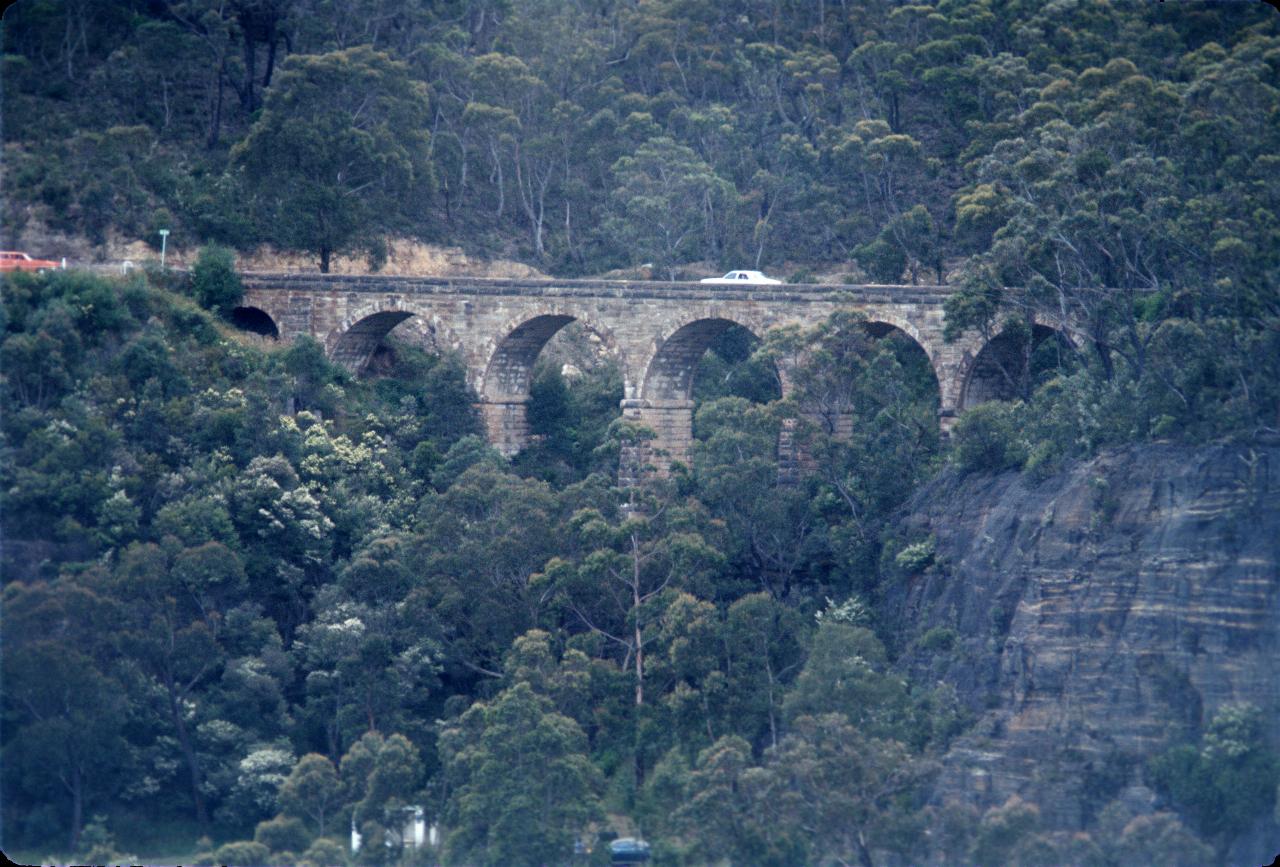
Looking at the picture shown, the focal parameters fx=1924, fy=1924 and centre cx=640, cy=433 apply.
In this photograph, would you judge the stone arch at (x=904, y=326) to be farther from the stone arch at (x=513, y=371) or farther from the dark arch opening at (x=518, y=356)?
the dark arch opening at (x=518, y=356)

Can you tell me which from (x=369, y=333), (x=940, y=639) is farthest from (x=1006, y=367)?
(x=369, y=333)

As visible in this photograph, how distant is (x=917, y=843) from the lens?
116 ft

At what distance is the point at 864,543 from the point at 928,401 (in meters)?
8.33

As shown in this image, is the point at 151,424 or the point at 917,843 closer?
the point at 917,843

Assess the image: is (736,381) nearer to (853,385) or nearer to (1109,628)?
(853,385)

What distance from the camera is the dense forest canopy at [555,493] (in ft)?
122

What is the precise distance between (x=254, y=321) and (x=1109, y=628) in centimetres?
2786

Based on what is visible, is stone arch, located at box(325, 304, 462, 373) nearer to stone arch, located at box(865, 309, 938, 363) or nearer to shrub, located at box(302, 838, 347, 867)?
stone arch, located at box(865, 309, 938, 363)

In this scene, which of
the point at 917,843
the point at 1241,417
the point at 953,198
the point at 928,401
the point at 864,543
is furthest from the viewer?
the point at 953,198

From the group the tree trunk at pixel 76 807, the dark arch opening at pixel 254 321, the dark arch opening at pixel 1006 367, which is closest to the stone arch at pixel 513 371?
the dark arch opening at pixel 254 321

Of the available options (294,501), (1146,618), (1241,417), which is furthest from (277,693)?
(1241,417)

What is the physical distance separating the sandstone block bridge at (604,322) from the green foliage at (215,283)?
2.62 feet

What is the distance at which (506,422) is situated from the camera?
54.0m

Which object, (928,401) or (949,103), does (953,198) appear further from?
(928,401)
